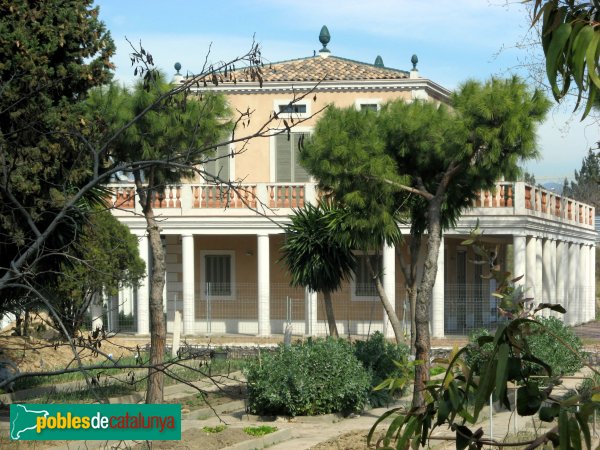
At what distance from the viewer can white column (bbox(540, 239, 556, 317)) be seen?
3588 cm

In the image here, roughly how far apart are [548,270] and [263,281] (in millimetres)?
10013

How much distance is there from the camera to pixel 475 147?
17328 millimetres

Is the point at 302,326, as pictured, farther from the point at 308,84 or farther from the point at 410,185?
the point at 410,185

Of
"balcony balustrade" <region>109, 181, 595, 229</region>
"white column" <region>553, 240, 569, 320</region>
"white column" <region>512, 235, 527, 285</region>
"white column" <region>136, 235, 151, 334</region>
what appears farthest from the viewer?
"white column" <region>553, 240, 569, 320</region>

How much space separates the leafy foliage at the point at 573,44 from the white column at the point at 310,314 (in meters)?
29.5

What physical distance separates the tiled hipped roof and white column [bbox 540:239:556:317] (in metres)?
7.66

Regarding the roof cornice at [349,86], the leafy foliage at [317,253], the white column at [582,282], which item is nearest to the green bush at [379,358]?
the leafy foliage at [317,253]

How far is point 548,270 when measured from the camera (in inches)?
1426

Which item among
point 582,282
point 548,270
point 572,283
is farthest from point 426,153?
point 582,282

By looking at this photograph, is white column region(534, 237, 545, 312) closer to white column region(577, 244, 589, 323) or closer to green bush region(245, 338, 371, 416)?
white column region(577, 244, 589, 323)

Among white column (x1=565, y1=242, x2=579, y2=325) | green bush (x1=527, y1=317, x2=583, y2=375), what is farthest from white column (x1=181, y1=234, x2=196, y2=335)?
green bush (x1=527, y1=317, x2=583, y2=375)

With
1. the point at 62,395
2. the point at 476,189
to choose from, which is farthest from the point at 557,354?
the point at 62,395

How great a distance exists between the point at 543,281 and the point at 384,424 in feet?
70.8

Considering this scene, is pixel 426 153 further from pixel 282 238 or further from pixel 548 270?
pixel 548 270
